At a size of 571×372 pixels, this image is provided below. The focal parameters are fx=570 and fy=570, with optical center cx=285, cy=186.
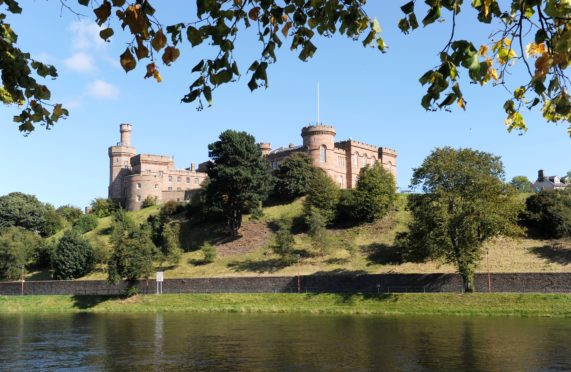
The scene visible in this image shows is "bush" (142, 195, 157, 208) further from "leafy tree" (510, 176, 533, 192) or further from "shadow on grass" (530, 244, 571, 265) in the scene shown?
"leafy tree" (510, 176, 533, 192)

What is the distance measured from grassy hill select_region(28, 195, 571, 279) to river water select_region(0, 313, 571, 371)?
1304cm

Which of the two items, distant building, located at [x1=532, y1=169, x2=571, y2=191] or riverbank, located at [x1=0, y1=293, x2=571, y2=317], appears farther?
distant building, located at [x1=532, y1=169, x2=571, y2=191]

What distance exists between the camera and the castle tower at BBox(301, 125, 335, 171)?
7738cm

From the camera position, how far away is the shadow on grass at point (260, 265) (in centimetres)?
5322

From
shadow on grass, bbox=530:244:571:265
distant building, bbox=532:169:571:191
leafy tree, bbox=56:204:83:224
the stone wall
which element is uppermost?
distant building, bbox=532:169:571:191

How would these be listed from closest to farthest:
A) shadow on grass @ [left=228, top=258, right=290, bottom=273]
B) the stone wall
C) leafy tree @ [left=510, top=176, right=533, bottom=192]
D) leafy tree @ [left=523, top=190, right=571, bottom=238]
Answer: the stone wall → leafy tree @ [left=523, top=190, right=571, bottom=238] → shadow on grass @ [left=228, top=258, right=290, bottom=273] → leafy tree @ [left=510, top=176, right=533, bottom=192]

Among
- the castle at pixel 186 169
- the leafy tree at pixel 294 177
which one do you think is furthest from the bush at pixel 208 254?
the castle at pixel 186 169

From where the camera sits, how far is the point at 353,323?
107 ft

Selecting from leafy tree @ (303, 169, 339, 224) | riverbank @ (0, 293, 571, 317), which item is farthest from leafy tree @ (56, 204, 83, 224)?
leafy tree @ (303, 169, 339, 224)

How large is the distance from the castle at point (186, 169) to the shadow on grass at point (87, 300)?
2695cm

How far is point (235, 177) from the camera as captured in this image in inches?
2454

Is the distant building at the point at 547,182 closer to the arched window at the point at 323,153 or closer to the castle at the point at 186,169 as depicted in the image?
the castle at the point at 186,169

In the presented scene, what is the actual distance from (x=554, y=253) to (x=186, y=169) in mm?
74211

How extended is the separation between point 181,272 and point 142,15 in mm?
52680
